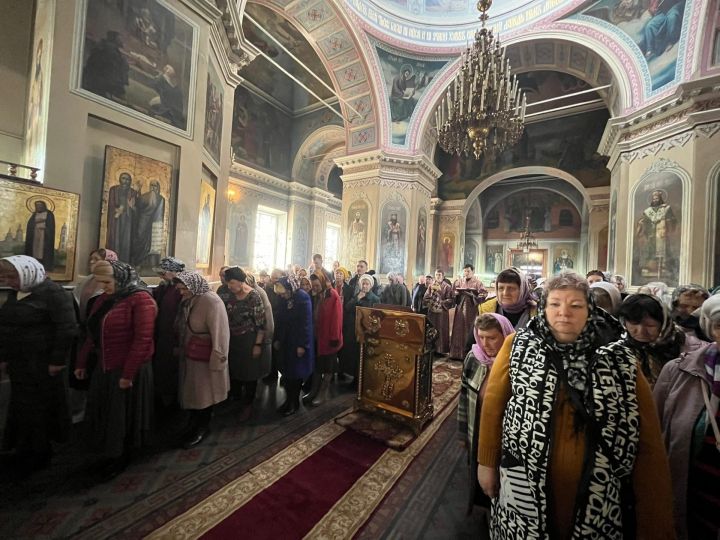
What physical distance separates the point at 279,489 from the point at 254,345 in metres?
1.58

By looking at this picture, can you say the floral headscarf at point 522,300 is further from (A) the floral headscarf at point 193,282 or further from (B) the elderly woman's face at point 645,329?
(A) the floral headscarf at point 193,282

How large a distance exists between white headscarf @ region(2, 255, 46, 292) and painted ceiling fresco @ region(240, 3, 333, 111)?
11476 millimetres

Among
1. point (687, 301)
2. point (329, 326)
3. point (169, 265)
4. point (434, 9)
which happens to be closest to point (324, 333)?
point (329, 326)

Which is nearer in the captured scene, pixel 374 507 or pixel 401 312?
pixel 374 507

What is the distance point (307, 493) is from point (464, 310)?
4755 millimetres

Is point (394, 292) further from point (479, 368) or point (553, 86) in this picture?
point (553, 86)

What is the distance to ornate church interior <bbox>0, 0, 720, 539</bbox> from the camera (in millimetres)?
1560

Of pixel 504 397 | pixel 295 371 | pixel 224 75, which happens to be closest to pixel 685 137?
pixel 504 397

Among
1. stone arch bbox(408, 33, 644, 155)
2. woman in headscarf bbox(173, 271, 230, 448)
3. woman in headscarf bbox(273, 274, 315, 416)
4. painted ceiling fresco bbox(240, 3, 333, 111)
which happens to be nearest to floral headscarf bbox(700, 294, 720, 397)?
woman in headscarf bbox(273, 274, 315, 416)

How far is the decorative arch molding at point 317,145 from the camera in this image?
1534 centimetres

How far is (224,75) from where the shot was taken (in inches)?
241

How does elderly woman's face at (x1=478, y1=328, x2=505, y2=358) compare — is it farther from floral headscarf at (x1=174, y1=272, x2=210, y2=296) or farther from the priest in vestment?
the priest in vestment

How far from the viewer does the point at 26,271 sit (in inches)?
95.0

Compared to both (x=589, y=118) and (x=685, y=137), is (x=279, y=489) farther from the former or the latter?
(x=589, y=118)
